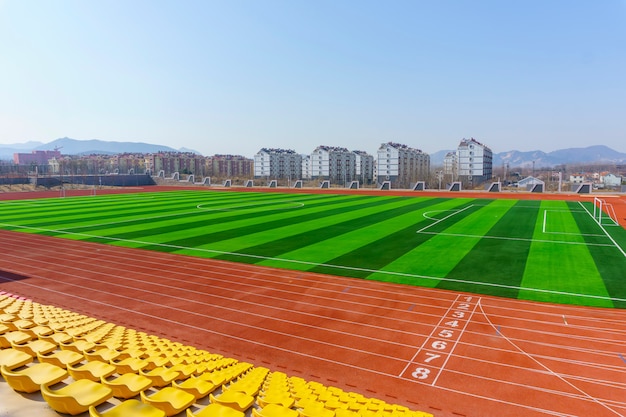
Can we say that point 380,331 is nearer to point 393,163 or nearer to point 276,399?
point 276,399

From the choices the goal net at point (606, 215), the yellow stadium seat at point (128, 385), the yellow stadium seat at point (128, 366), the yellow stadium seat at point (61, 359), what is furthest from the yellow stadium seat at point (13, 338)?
the goal net at point (606, 215)

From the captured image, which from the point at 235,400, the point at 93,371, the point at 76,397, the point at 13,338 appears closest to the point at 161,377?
the point at 93,371

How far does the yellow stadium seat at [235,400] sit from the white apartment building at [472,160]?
111048 millimetres

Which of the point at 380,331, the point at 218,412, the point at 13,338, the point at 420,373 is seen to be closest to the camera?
the point at 218,412

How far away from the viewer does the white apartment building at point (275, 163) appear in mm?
156375

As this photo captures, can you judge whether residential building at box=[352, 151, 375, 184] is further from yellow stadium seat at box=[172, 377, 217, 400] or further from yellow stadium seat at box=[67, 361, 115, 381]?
yellow stadium seat at box=[67, 361, 115, 381]

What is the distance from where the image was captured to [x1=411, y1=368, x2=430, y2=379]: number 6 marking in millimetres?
9750

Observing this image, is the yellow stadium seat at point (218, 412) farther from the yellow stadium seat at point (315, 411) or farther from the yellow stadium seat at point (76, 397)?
the yellow stadium seat at point (76, 397)

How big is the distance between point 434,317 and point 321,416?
28.5ft

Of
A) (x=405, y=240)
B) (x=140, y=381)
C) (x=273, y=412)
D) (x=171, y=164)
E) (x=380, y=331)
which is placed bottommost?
(x=380, y=331)

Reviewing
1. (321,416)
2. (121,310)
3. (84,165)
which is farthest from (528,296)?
(84,165)

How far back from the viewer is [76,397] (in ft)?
16.1

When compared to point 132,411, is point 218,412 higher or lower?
lower

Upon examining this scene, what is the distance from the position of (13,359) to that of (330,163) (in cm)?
13910
